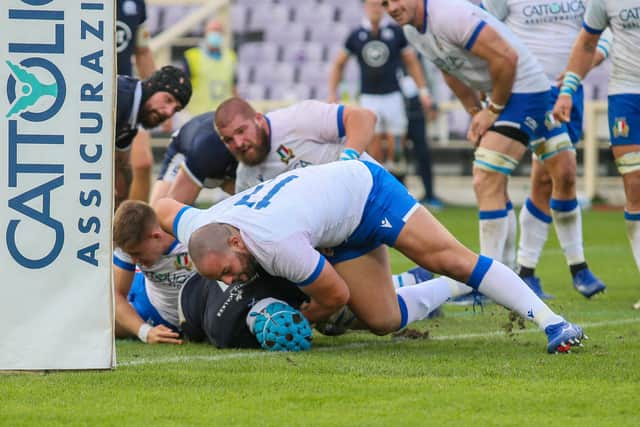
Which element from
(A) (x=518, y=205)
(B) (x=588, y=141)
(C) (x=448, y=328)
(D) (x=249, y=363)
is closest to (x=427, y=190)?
(A) (x=518, y=205)

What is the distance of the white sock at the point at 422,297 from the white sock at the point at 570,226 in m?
2.23

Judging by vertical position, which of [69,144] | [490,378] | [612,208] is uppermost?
[69,144]

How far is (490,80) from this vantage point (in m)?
7.57

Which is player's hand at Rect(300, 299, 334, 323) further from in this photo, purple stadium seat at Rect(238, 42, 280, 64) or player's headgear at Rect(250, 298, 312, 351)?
purple stadium seat at Rect(238, 42, 280, 64)

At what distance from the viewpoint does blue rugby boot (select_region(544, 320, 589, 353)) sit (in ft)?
17.7

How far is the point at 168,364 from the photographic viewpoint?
527 cm

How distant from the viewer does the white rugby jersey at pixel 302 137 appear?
22.7 feet

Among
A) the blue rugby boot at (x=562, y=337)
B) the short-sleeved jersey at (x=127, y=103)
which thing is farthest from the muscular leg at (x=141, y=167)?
the blue rugby boot at (x=562, y=337)

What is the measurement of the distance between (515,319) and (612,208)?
11210 mm

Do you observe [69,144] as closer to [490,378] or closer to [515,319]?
[490,378]

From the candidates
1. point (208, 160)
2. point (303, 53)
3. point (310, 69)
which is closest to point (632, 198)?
point (208, 160)

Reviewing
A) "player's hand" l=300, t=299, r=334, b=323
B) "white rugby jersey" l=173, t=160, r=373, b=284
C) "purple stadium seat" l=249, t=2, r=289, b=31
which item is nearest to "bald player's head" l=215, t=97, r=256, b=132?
"white rugby jersey" l=173, t=160, r=373, b=284

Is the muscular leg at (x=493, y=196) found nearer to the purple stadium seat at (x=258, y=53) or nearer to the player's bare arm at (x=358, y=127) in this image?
the player's bare arm at (x=358, y=127)

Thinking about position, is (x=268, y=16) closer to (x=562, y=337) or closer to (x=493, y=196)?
(x=493, y=196)
